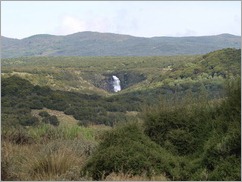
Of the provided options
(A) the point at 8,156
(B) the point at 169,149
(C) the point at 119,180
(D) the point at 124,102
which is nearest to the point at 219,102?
(B) the point at 169,149

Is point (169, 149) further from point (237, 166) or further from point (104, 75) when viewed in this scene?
point (104, 75)

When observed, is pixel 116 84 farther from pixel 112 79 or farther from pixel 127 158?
pixel 127 158

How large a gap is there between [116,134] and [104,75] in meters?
70.1

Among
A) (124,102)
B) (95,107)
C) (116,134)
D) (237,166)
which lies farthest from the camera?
(124,102)

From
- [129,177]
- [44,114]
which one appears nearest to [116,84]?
[44,114]

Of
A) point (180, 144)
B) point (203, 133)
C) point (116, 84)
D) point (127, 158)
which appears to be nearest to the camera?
point (127, 158)

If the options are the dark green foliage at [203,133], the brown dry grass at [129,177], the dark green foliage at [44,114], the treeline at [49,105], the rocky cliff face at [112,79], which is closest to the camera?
the brown dry grass at [129,177]

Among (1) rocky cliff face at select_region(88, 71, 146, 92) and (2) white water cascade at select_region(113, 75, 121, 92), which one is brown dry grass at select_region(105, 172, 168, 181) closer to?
(1) rocky cliff face at select_region(88, 71, 146, 92)

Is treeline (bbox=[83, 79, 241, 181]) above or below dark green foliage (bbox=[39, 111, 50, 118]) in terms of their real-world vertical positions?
above

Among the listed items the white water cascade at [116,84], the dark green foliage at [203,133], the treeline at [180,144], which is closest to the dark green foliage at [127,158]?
the treeline at [180,144]

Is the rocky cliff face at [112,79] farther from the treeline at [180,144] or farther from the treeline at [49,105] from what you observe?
the treeline at [180,144]

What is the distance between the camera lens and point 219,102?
27.9 ft

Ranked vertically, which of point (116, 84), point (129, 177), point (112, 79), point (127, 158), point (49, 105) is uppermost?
A: point (127, 158)

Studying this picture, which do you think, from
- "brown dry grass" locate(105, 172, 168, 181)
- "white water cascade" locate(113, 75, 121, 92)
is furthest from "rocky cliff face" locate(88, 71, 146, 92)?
"brown dry grass" locate(105, 172, 168, 181)
